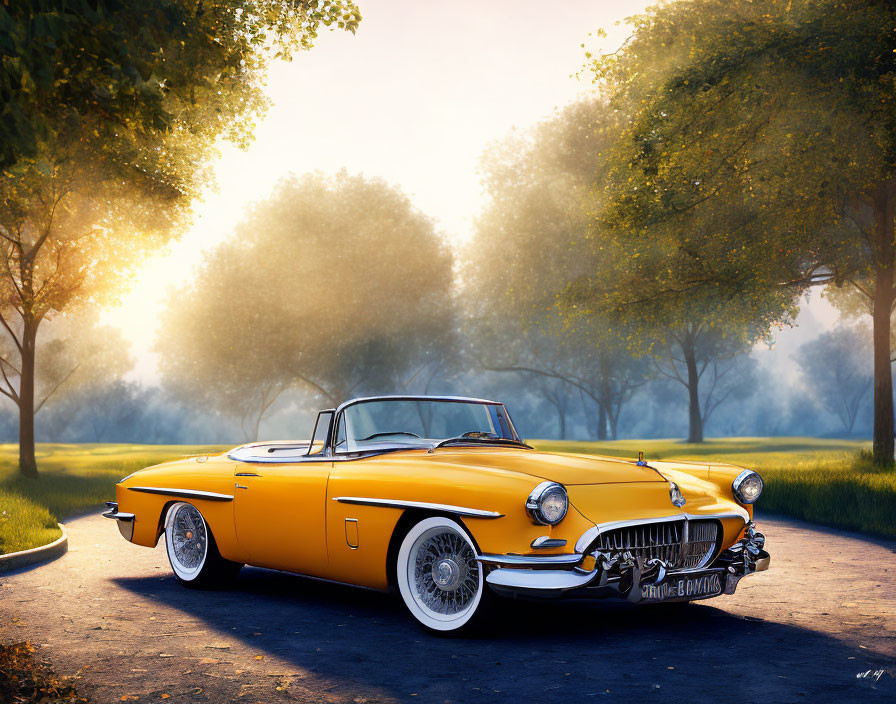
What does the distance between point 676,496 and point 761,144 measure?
11.6 meters

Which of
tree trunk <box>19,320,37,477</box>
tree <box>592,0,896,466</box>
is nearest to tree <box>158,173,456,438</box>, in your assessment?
tree trunk <box>19,320,37,477</box>

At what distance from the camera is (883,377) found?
61.9ft

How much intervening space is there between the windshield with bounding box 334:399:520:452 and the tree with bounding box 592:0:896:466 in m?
9.84

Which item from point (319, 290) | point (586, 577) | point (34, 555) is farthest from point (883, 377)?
point (319, 290)

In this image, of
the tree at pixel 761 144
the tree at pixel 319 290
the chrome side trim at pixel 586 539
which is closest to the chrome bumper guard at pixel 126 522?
the chrome side trim at pixel 586 539

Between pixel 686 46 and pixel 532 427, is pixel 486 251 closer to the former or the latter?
Result: pixel 686 46

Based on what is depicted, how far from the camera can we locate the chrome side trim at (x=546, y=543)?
17.0 ft

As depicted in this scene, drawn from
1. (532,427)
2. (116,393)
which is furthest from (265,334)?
(532,427)

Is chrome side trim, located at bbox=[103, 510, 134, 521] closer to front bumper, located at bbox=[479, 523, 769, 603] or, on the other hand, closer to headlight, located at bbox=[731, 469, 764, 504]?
front bumper, located at bbox=[479, 523, 769, 603]

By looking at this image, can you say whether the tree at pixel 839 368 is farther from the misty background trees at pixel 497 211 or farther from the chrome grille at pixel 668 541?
the chrome grille at pixel 668 541

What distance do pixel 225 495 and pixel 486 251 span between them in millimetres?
26613

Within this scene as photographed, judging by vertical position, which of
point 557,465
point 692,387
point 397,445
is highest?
point 692,387

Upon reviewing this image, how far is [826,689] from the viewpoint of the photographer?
4449mm

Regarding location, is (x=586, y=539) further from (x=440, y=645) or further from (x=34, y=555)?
(x=34, y=555)
